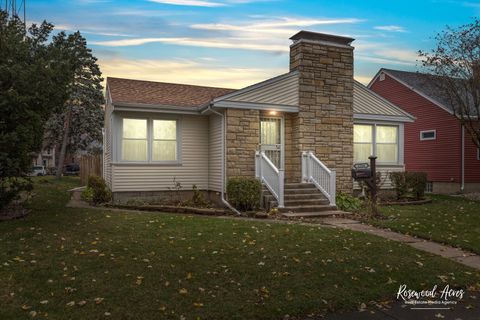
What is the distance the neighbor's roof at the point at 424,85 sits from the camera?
19312 mm

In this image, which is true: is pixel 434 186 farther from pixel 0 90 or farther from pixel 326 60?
pixel 0 90

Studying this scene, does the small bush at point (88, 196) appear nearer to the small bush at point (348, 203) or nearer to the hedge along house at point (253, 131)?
the hedge along house at point (253, 131)

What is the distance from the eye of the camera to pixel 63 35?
9.79 meters

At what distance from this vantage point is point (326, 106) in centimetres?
1349

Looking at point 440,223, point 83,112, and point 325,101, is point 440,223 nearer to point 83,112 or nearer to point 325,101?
point 325,101

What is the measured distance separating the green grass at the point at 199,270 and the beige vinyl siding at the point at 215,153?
467 centimetres

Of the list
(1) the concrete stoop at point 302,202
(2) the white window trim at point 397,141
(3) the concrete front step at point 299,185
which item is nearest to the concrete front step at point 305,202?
(1) the concrete stoop at point 302,202

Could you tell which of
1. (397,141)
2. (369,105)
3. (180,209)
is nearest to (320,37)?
(369,105)

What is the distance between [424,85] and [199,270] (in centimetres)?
1928

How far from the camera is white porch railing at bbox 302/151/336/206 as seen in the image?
1160cm

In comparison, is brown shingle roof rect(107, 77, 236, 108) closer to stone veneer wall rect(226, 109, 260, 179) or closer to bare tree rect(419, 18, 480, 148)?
stone veneer wall rect(226, 109, 260, 179)

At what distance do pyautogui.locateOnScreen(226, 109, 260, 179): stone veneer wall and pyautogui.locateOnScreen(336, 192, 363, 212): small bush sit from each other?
9.52 feet

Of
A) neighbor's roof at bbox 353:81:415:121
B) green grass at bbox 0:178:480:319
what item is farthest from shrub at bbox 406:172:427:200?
green grass at bbox 0:178:480:319

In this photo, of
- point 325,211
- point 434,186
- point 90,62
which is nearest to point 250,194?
point 325,211
